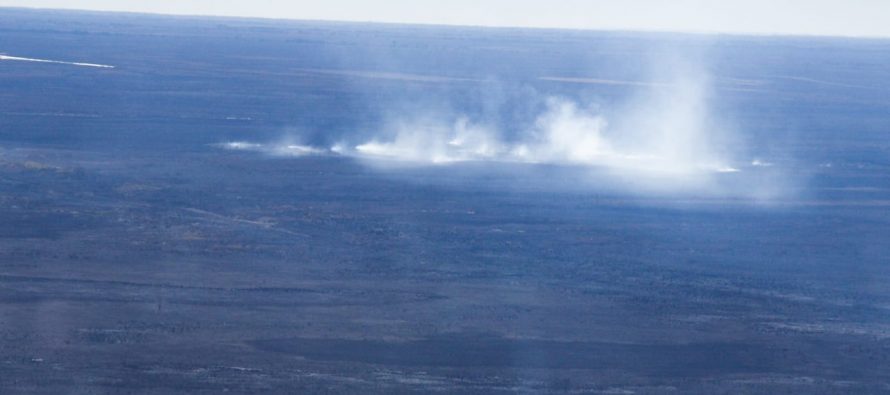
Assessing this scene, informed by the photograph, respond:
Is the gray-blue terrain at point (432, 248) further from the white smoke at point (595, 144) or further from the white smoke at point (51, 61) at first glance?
the white smoke at point (51, 61)

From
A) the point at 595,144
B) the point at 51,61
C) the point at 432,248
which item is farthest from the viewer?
the point at 51,61

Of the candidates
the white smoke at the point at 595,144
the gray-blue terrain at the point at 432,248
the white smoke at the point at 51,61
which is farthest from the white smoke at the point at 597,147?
the white smoke at the point at 51,61

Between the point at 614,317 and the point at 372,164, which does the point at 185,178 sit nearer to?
the point at 372,164

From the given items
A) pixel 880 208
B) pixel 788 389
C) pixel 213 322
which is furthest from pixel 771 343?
pixel 880 208

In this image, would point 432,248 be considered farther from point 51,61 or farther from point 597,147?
point 51,61

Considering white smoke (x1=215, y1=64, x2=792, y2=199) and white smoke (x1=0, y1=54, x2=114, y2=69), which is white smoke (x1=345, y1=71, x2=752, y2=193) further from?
white smoke (x1=0, y1=54, x2=114, y2=69)

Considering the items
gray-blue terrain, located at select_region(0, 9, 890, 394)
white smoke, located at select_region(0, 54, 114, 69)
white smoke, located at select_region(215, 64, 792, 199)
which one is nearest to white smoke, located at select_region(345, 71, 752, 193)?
white smoke, located at select_region(215, 64, 792, 199)

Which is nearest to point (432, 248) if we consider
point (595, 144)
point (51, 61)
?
point (595, 144)

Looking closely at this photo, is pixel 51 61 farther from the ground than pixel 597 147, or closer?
farther from the ground

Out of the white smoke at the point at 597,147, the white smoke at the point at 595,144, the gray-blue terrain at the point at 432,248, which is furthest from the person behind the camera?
the white smoke at the point at 595,144
